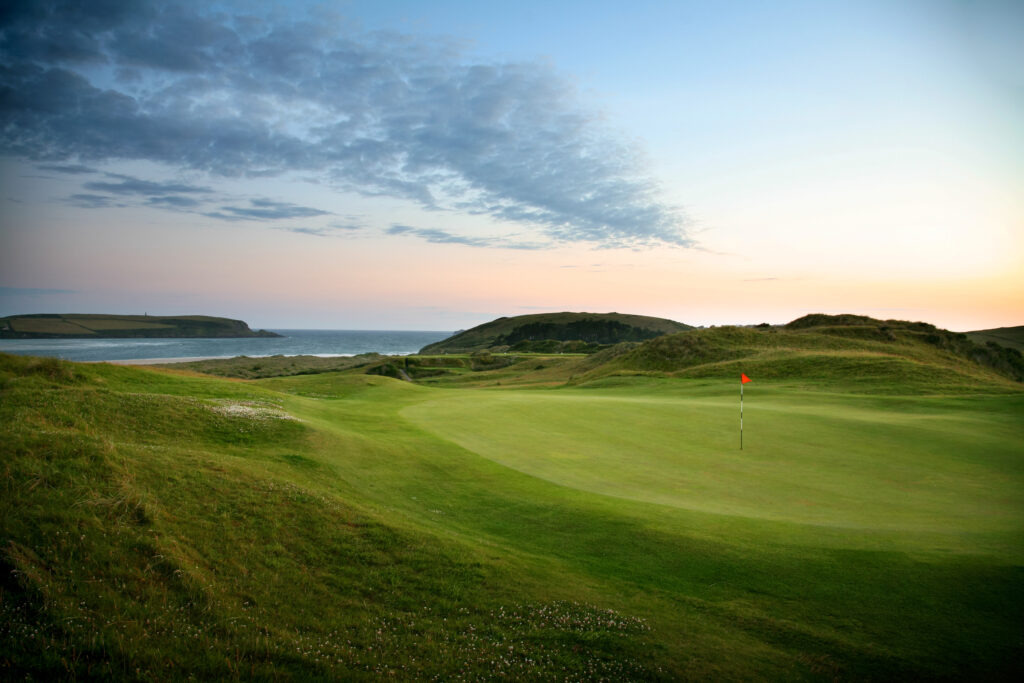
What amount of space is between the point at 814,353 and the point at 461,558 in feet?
141

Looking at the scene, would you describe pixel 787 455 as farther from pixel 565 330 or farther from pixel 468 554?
pixel 565 330

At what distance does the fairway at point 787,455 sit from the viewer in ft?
37.3

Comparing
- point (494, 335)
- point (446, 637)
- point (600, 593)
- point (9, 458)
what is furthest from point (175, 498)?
point (494, 335)

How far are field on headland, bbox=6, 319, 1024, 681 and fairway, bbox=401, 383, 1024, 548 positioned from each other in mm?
126

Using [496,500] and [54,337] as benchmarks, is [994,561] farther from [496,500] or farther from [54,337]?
[54,337]

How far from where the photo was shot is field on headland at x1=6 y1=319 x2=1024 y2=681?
5141mm

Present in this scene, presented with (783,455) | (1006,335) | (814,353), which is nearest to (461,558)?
(783,455)

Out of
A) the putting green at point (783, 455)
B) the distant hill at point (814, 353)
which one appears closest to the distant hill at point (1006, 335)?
the distant hill at point (814, 353)

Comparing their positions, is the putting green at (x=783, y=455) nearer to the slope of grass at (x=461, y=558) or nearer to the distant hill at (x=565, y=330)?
the slope of grass at (x=461, y=558)

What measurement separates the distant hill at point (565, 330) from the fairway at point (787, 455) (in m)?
121

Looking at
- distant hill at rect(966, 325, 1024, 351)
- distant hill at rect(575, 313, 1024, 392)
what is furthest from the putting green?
distant hill at rect(966, 325, 1024, 351)

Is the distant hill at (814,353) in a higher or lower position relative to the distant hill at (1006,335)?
lower

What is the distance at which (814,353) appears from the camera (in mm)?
42531

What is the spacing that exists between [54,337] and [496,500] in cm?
22713
